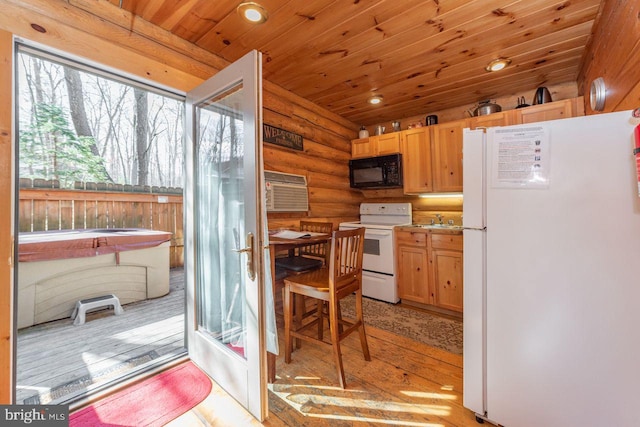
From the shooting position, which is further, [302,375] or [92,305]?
[92,305]

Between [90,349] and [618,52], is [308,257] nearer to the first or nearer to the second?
[90,349]

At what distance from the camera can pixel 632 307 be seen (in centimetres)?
104

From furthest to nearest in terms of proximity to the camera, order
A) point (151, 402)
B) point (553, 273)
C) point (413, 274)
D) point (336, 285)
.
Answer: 1. point (413, 274)
2. point (336, 285)
3. point (151, 402)
4. point (553, 273)

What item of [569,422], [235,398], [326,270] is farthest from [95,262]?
[569,422]

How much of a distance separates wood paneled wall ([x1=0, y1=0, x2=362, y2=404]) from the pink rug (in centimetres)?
43

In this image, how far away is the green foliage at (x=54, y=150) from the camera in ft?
11.5

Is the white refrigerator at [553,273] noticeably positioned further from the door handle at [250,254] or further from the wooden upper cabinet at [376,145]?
the wooden upper cabinet at [376,145]

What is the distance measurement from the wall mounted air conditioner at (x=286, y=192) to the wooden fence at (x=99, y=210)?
2.49 m

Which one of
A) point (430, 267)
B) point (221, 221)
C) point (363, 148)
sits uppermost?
point (363, 148)

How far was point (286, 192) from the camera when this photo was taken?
276 cm

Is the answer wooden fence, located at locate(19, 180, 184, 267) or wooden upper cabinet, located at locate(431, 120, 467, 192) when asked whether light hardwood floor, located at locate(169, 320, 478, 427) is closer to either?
wooden upper cabinet, located at locate(431, 120, 467, 192)

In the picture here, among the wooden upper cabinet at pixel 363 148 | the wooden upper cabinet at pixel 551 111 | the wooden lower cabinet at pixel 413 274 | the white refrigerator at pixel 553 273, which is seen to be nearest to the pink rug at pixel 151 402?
the white refrigerator at pixel 553 273

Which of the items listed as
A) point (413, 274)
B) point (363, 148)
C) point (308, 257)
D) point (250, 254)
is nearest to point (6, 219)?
point (250, 254)

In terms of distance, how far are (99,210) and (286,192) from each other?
129 inches
